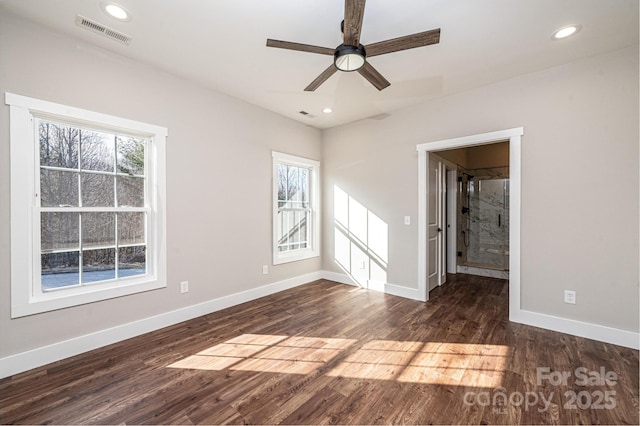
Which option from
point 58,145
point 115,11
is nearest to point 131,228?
point 58,145

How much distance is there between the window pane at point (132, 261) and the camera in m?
2.88

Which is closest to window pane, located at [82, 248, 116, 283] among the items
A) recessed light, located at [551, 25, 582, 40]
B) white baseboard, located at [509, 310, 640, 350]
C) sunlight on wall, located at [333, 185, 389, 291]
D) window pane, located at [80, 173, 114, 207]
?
window pane, located at [80, 173, 114, 207]

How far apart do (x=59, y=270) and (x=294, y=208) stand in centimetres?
310

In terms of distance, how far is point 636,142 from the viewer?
259cm

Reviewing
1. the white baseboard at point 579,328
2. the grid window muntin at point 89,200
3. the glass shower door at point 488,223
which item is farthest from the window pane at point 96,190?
the glass shower door at point 488,223

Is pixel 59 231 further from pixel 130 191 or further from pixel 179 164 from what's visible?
pixel 179 164

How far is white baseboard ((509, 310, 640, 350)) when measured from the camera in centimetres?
261

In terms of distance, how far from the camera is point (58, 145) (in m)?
2.51

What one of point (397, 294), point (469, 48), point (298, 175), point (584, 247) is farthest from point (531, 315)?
point (298, 175)

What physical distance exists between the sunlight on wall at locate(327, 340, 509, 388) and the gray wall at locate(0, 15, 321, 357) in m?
2.10

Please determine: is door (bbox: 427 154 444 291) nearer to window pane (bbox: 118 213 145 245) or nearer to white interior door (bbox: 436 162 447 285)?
white interior door (bbox: 436 162 447 285)

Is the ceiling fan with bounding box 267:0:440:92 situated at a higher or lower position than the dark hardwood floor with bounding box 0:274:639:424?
higher

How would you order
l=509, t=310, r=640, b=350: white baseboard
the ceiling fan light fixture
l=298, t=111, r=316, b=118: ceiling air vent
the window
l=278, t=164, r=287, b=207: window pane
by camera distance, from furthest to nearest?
l=278, t=164, r=287, b=207: window pane → the window → l=298, t=111, r=316, b=118: ceiling air vent → l=509, t=310, r=640, b=350: white baseboard → the ceiling fan light fixture

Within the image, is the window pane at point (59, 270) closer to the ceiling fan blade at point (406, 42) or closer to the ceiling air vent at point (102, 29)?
the ceiling air vent at point (102, 29)
